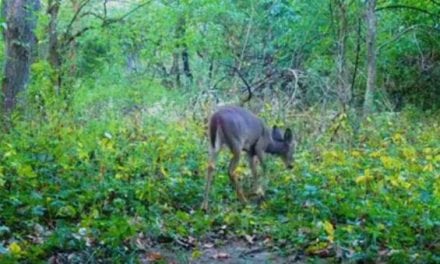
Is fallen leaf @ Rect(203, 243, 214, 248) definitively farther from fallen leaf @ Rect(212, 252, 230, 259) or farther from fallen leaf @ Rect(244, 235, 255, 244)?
fallen leaf @ Rect(244, 235, 255, 244)

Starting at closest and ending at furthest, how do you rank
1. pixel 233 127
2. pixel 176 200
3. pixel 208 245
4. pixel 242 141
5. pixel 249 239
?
pixel 208 245, pixel 249 239, pixel 176 200, pixel 233 127, pixel 242 141

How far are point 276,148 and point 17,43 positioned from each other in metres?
5.61

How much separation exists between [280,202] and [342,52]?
5913 mm

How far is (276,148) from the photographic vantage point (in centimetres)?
1023

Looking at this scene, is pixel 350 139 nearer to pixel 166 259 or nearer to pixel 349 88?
pixel 349 88

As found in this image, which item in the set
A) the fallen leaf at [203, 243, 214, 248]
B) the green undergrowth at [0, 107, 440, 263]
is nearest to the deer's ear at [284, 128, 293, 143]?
the green undergrowth at [0, 107, 440, 263]

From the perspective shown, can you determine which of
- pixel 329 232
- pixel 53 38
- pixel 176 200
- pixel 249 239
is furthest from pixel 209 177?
pixel 53 38

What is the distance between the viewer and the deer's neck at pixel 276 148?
33.3ft

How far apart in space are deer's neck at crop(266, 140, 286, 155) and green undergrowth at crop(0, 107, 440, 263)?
0.93ft

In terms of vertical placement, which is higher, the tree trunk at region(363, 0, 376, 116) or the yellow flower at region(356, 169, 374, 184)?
the tree trunk at region(363, 0, 376, 116)

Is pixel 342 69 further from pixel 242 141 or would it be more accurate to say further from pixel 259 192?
pixel 259 192

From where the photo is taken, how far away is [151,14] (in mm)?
18672

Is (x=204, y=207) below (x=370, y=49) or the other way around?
below

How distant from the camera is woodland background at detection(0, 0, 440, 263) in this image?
658 cm
